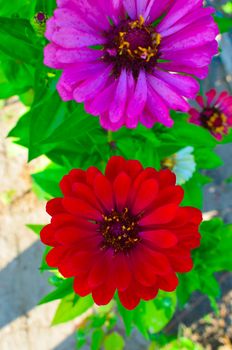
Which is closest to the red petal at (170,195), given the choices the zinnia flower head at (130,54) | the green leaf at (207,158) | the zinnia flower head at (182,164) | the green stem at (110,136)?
the zinnia flower head at (130,54)

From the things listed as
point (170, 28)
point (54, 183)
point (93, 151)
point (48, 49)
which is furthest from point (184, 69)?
point (54, 183)

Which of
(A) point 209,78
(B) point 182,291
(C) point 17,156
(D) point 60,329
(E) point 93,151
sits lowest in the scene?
(D) point 60,329

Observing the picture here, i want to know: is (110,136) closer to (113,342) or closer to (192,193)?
(192,193)

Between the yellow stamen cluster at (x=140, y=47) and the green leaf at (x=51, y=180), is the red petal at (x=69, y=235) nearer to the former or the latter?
the yellow stamen cluster at (x=140, y=47)

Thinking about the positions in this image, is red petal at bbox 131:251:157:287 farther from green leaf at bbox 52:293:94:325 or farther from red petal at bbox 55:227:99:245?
green leaf at bbox 52:293:94:325

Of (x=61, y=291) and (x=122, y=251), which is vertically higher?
(x=122, y=251)

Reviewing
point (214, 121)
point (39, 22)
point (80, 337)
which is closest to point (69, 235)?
point (39, 22)

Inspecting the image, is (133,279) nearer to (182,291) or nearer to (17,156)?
(182,291)
